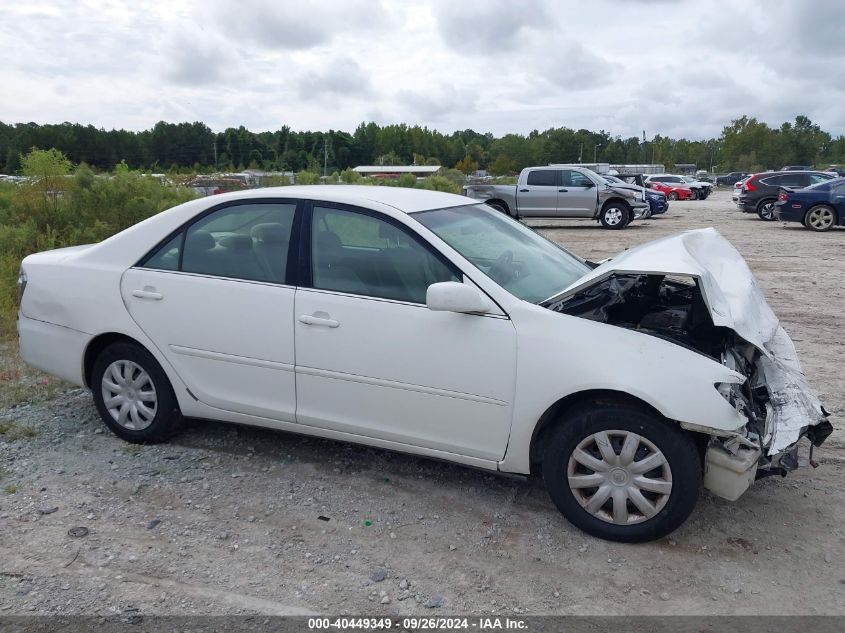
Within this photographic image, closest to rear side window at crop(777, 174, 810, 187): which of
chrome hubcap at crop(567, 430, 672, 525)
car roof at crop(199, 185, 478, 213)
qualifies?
car roof at crop(199, 185, 478, 213)

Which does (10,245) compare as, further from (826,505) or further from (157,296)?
(826,505)

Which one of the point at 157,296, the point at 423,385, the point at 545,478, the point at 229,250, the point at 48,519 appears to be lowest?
the point at 48,519

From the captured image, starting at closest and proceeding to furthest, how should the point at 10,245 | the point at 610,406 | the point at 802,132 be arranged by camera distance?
the point at 610,406
the point at 10,245
the point at 802,132

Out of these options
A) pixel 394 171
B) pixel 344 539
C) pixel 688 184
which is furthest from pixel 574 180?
pixel 394 171

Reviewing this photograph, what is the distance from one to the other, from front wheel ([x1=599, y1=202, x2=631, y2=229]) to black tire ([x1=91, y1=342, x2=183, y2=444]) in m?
18.2

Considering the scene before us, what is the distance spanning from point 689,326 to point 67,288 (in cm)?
385

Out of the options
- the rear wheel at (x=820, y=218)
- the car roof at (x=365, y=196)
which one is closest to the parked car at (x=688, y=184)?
the rear wheel at (x=820, y=218)

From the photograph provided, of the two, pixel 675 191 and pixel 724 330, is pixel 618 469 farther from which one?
pixel 675 191

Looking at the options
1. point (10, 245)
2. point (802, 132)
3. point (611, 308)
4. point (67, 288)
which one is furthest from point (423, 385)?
point (802, 132)

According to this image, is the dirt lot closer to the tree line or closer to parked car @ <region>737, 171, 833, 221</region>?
parked car @ <region>737, 171, 833, 221</region>

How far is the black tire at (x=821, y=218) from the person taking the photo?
18953mm

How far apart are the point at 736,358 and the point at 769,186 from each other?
2222 cm

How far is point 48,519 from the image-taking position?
12.6 ft

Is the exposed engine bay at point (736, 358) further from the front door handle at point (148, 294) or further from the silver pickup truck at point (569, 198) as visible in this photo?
the silver pickup truck at point (569, 198)
